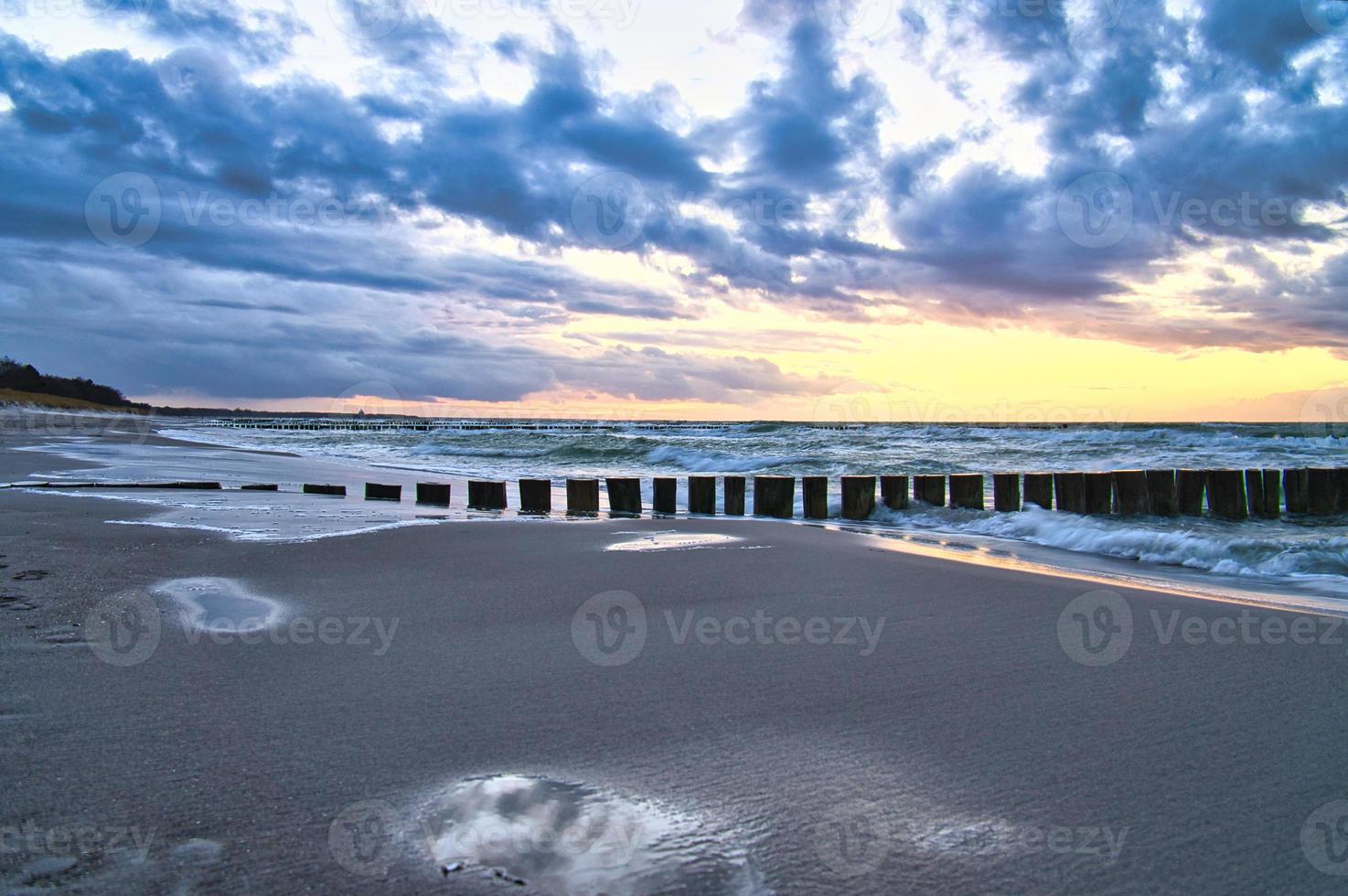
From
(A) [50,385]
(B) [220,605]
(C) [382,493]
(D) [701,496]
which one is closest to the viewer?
(B) [220,605]

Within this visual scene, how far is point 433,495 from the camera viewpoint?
10.4m

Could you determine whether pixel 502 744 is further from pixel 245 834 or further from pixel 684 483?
pixel 684 483

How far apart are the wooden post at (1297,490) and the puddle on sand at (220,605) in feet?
43.0

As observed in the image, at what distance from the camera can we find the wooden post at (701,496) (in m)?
10.1

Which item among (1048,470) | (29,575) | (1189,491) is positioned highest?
(29,575)

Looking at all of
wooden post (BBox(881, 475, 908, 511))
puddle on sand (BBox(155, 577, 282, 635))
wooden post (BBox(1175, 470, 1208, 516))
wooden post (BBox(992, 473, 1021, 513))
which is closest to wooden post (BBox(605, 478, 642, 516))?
wooden post (BBox(881, 475, 908, 511))

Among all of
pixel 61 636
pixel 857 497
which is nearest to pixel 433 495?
pixel 857 497

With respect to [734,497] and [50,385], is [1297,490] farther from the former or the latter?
[50,385]

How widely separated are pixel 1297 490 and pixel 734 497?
828 centimetres

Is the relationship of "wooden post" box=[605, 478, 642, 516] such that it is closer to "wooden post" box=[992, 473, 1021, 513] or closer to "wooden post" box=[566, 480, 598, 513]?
"wooden post" box=[566, 480, 598, 513]

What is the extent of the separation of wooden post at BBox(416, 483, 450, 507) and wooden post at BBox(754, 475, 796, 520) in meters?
3.87

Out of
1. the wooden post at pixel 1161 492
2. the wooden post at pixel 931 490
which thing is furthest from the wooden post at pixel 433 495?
the wooden post at pixel 1161 492

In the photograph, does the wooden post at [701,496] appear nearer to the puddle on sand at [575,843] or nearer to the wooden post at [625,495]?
the wooden post at [625,495]

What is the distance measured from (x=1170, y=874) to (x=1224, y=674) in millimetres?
1816
